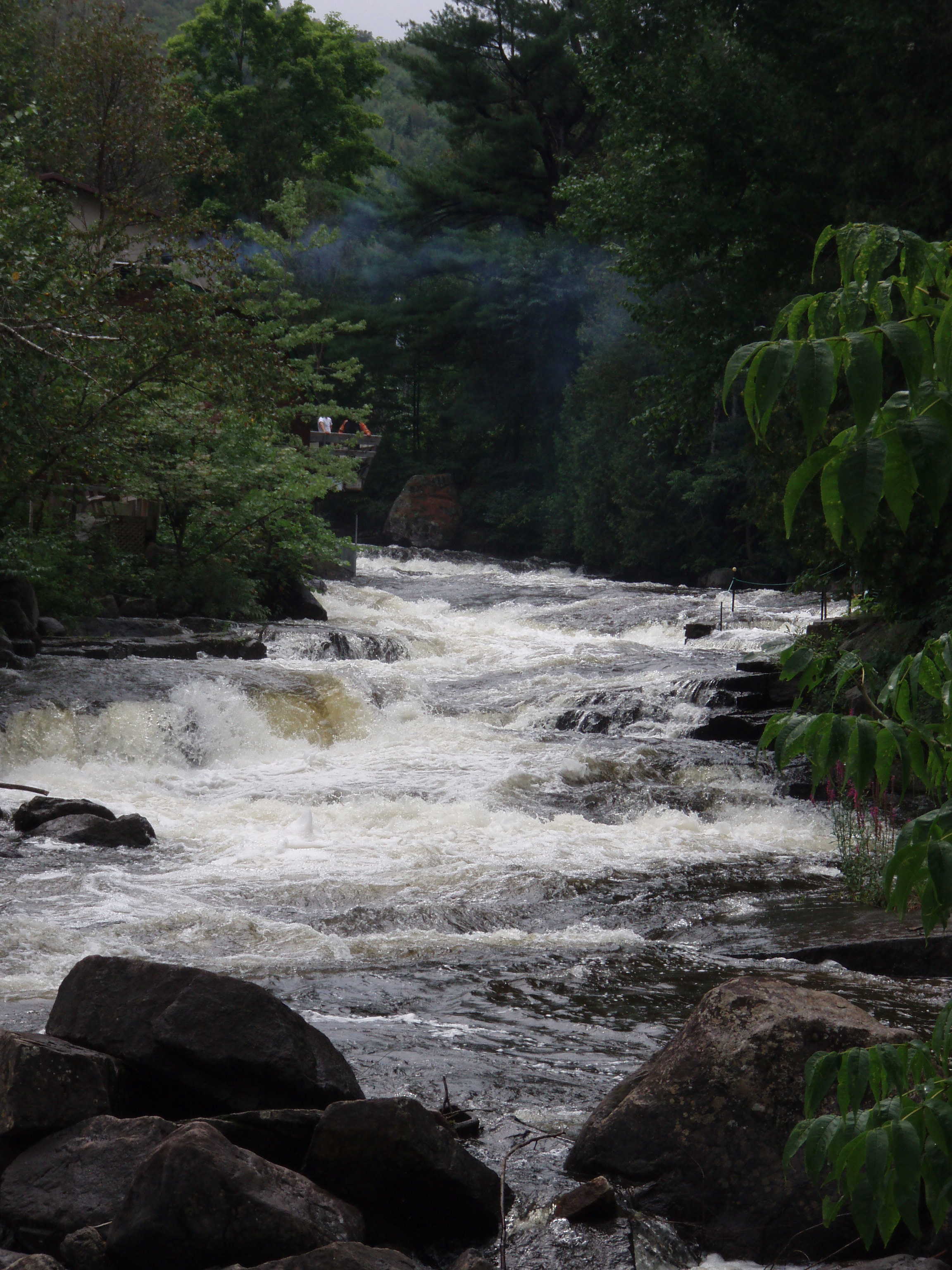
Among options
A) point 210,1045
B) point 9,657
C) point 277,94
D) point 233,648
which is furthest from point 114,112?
point 210,1045

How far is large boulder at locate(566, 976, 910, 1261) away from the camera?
3395 mm

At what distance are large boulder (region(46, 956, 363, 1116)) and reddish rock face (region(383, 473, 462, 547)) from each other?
109ft

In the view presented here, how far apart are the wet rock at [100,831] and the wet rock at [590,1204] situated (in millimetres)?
5431

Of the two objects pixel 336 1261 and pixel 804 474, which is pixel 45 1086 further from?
pixel 804 474

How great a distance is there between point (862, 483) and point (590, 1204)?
264 cm

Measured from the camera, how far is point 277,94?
41.4 metres

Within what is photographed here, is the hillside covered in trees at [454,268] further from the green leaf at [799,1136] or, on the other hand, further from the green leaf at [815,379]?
the green leaf at [799,1136]

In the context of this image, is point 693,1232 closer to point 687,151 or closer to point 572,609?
point 687,151

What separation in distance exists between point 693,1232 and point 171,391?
14823 mm

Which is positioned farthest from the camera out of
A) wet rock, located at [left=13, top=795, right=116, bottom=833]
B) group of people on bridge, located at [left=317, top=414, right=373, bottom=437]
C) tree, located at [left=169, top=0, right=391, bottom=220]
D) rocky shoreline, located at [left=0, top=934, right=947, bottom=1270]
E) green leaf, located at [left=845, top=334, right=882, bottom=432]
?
tree, located at [left=169, top=0, right=391, bottom=220]

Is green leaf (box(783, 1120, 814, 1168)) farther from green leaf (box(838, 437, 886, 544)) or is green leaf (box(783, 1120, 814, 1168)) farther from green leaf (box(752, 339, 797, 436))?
green leaf (box(752, 339, 797, 436))

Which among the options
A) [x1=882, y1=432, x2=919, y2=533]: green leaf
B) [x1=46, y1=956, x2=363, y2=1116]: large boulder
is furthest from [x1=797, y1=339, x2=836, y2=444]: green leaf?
[x1=46, y1=956, x2=363, y2=1116]: large boulder

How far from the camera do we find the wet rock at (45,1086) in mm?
3451

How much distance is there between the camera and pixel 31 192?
47.4 feet
